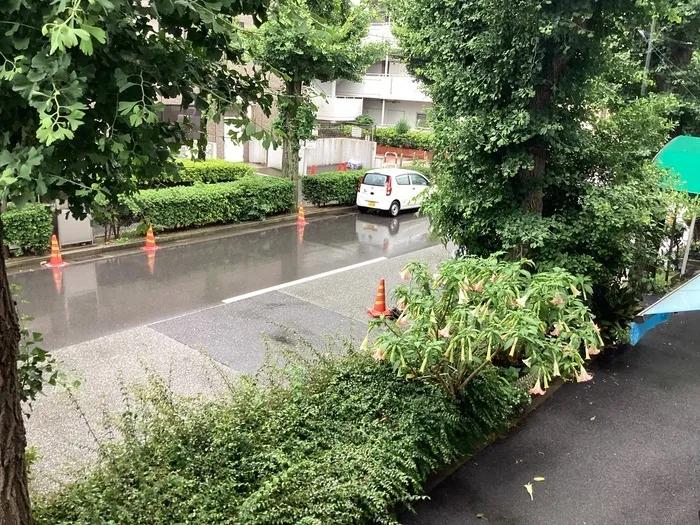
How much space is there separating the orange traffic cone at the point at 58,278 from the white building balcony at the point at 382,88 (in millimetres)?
24384

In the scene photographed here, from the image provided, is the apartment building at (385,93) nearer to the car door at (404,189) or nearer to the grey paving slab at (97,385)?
the car door at (404,189)

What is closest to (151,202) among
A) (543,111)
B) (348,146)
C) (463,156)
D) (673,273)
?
(463,156)

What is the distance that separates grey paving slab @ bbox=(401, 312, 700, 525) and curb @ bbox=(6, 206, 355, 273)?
9.43 m

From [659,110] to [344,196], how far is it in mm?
11182

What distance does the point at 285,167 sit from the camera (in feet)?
57.0

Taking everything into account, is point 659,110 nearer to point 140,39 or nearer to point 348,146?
point 140,39

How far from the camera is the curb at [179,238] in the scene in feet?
37.5

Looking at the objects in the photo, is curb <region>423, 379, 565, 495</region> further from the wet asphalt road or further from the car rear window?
the car rear window

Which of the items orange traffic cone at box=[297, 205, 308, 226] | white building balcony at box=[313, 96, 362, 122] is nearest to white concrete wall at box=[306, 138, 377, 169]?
white building balcony at box=[313, 96, 362, 122]

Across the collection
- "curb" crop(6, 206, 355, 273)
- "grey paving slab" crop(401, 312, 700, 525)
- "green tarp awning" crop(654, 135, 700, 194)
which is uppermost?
"green tarp awning" crop(654, 135, 700, 194)

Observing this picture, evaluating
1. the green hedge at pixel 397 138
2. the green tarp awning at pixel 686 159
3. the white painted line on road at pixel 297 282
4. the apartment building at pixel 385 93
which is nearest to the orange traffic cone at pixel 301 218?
the white painted line on road at pixel 297 282

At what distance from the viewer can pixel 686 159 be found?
10.3 metres

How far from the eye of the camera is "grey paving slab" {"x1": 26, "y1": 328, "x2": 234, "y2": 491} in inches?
215

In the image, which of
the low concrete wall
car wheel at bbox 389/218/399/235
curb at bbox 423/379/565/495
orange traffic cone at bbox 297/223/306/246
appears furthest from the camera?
the low concrete wall
